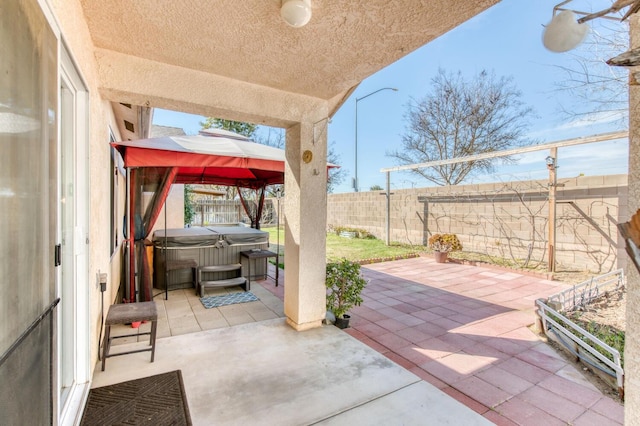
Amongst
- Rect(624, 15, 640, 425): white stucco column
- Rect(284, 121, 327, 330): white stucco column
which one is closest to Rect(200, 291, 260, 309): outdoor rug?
Rect(284, 121, 327, 330): white stucco column

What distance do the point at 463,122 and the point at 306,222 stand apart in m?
15.4

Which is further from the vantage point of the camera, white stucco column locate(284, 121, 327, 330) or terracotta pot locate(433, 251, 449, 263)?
terracotta pot locate(433, 251, 449, 263)

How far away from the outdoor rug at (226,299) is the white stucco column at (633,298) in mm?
4811

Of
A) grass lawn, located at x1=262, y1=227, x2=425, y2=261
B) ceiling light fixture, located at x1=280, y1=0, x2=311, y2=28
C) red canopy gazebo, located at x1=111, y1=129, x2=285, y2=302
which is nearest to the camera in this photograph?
ceiling light fixture, located at x1=280, y1=0, x2=311, y2=28

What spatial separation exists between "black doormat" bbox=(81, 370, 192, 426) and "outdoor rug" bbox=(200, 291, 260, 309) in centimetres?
221

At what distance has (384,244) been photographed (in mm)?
11773

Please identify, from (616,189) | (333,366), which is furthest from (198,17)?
(616,189)

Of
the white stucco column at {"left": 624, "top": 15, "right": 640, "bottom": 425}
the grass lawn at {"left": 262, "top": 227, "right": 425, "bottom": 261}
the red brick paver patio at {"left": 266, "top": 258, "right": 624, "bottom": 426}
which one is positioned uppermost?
the white stucco column at {"left": 624, "top": 15, "right": 640, "bottom": 425}

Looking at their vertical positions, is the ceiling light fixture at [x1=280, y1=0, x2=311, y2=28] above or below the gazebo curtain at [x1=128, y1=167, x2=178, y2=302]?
above

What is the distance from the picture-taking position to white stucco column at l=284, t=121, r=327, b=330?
410 cm

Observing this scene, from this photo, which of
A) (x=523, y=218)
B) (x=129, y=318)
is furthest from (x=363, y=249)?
(x=129, y=318)

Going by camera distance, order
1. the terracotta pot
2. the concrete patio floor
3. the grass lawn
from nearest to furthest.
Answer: the concrete patio floor, the terracotta pot, the grass lawn

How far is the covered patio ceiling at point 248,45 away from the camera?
2.30 metres

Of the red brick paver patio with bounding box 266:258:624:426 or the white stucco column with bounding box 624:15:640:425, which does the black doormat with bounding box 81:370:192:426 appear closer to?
the red brick paver patio with bounding box 266:258:624:426
